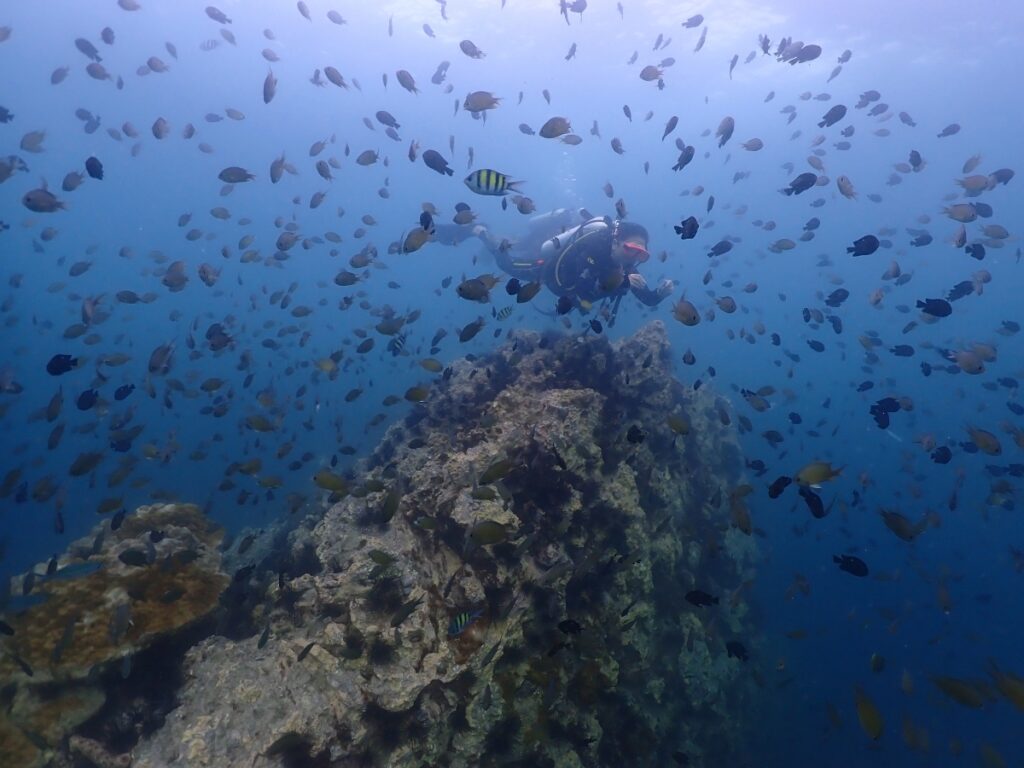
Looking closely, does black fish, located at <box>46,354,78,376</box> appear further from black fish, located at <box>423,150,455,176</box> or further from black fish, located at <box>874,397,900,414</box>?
black fish, located at <box>874,397,900,414</box>

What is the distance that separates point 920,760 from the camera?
702 inches

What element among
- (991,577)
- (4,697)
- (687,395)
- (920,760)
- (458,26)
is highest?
(458,26)

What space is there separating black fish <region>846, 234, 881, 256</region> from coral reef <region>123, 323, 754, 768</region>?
13.5ft

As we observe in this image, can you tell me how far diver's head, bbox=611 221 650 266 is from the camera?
10.1 metres

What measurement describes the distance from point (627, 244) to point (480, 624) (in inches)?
302

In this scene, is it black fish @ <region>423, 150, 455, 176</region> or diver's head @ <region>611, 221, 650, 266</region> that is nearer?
black fish @ <region>423, 150, 455, 176</region>

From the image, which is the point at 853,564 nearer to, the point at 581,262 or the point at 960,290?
the point at 960,290

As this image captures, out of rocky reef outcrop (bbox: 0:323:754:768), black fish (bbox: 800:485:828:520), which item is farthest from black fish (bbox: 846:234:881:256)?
black fish (bbox: 800:485:828:520)

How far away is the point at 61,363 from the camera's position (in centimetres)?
669

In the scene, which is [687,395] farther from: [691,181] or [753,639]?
[691,181]

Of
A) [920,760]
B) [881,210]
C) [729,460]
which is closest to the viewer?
[729,460]

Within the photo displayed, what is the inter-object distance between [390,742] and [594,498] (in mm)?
3562

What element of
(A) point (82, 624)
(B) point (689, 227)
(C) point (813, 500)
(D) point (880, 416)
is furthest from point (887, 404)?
(A) point (82, 624)

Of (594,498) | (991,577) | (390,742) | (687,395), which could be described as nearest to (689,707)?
(594,498)
